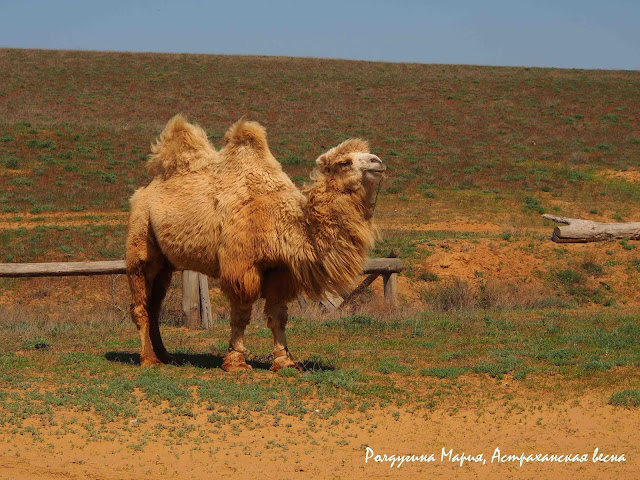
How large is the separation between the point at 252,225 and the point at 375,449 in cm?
325

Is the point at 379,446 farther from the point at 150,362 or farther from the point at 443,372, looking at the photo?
the point at 150,362

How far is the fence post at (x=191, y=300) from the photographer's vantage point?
544 inches

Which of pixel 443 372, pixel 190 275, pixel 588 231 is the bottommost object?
pixel 443 372

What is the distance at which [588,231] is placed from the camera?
10602 mm

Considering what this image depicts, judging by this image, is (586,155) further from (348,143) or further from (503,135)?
(348,143)

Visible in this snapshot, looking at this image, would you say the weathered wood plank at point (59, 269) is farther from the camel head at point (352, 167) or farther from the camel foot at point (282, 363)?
the camel head at point (352, 167)

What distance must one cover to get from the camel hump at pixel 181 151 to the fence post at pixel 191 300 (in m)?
3.85

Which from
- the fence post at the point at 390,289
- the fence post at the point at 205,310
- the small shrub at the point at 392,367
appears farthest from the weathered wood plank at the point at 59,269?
the small shrub at the point at 392,367

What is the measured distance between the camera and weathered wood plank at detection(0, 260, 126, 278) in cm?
1288

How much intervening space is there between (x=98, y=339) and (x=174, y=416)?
496cm

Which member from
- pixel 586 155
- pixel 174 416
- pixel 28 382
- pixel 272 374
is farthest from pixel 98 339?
pixel 586 155

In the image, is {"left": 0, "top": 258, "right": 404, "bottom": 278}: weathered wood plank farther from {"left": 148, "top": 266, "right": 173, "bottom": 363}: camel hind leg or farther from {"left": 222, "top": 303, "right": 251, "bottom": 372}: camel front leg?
{"left": 222, "top": 303, "right": 251, "bottom": 372}: camel front leg

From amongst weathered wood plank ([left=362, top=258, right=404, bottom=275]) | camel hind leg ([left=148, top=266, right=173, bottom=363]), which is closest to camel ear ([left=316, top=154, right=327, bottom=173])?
camel hind leg ([left=148, top=266, right=173, bottom=363])

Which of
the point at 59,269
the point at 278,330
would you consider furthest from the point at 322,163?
the point at 59,269
